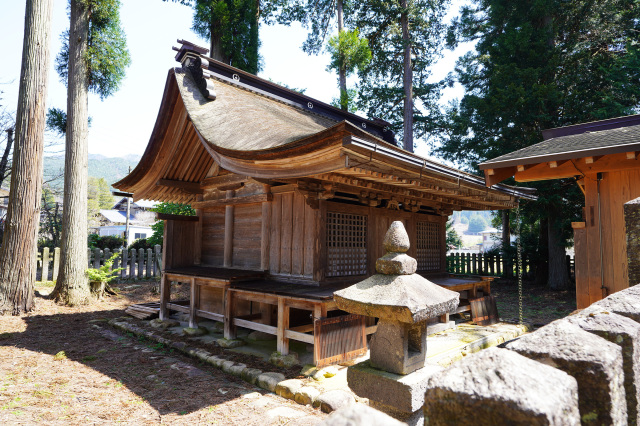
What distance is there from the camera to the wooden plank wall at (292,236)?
6.24 meters

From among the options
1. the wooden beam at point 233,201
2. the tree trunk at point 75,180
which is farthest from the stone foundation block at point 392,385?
the tree trunk at point 75,180

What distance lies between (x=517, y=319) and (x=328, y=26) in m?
15.2

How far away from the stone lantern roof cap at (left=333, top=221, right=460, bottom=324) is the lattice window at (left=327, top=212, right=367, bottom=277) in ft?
10.9

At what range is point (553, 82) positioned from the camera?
12.9m

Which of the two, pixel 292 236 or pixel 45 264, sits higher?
pixel 292 236

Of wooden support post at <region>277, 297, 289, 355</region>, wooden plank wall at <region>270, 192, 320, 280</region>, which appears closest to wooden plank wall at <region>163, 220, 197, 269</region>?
wooden plank wall at <region>270, 192, 320, 280</region>

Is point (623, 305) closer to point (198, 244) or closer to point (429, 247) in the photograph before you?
point (429, 247)

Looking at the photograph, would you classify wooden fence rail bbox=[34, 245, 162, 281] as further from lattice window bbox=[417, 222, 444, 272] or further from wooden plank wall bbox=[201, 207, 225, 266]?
lattice window bbox=[417, 222, 444, 272]

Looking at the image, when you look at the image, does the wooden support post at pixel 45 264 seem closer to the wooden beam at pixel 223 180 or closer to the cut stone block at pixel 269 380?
the wooden beam at pixel 223 180

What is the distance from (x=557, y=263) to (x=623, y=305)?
45.4 ft

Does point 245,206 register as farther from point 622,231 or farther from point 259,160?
A: point 622,231

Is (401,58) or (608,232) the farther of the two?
(401,58)

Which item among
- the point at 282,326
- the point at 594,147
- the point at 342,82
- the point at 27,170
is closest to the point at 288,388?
the point at 282,326

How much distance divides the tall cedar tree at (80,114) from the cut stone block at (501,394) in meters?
11.2
